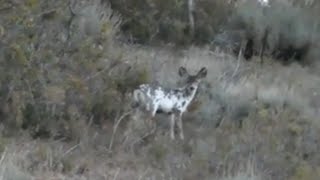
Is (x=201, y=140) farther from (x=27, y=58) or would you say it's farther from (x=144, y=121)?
(x=27, y=58)

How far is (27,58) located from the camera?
9781 millimetres

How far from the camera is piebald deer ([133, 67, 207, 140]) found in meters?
10.6

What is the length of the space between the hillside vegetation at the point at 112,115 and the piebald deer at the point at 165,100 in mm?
167

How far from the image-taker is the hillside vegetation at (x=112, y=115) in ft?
29.6

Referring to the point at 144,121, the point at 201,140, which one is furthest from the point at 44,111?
the point at 201,140

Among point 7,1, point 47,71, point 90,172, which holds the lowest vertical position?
point 90,172

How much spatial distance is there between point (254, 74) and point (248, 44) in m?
3.70

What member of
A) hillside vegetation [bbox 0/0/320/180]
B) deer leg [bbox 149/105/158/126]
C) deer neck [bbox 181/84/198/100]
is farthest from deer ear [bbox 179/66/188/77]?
deer leg [bbox 149/105/158/126]

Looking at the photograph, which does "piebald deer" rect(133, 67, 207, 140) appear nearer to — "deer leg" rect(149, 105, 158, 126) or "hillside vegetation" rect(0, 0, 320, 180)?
"deer leg" rect(149, 105, 158, 126)

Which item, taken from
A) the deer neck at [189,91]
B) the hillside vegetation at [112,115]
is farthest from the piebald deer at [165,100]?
the hillside vegetation at [112,115]

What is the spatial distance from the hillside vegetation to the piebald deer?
0.55 ft

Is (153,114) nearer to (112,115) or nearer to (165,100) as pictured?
(165,100)

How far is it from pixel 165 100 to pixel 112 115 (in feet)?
2.28

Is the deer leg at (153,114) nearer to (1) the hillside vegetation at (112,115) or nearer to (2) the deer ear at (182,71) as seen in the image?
(1) the hillside vegetation at (112,115)
